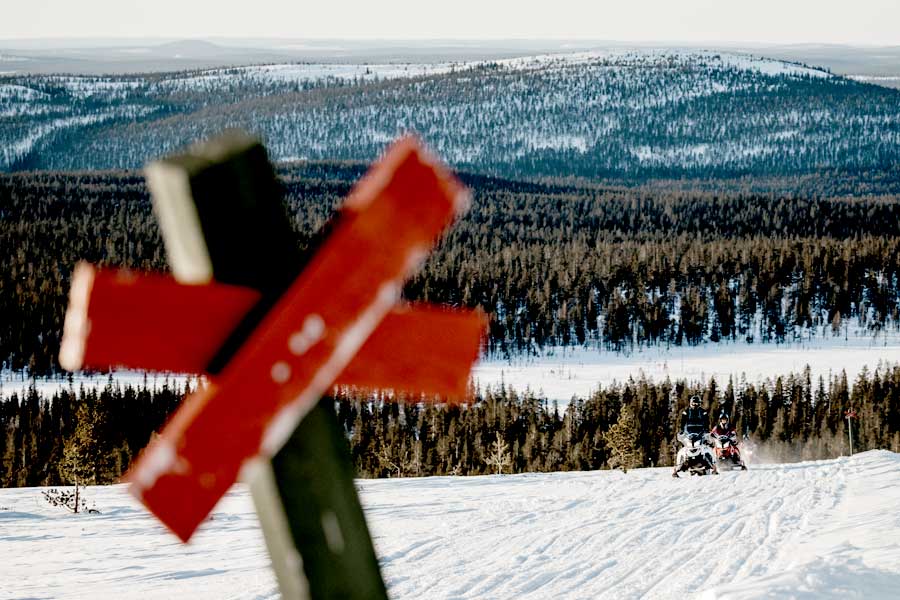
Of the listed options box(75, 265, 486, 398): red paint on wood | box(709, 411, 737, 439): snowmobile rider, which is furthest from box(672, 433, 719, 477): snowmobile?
box(75, 265, 486, 398): red paint on wood

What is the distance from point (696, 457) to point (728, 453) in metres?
1.43

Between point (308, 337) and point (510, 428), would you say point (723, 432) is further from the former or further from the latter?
point (510, 428)

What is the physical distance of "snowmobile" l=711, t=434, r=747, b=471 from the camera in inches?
814

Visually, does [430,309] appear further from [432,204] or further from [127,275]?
[127,275]

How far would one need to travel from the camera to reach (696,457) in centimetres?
1973

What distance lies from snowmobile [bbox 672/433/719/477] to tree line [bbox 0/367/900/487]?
35.2 m

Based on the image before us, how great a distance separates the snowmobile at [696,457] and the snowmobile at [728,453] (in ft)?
1.80

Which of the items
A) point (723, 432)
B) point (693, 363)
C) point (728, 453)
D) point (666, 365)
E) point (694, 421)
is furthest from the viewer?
point (693, 363)

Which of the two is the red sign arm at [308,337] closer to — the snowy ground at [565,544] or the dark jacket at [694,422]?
the snowy ground at [565,544]

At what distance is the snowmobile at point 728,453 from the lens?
67.9 ft

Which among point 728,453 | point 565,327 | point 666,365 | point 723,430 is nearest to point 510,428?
point 666,365

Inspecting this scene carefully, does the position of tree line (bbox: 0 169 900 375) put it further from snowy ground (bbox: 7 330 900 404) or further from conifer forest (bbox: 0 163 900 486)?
snowy ground (bbox: 7 330 900 404)

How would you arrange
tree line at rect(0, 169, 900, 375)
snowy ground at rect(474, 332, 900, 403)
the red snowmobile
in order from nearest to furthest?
the red snowmobile < snowy ground at rect(474, 332, 900, 403) < tree line at rect(0, 169, 900, 375)

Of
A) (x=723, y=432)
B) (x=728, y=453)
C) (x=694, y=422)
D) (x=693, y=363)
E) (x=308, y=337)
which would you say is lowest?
(x=693, y=363)
